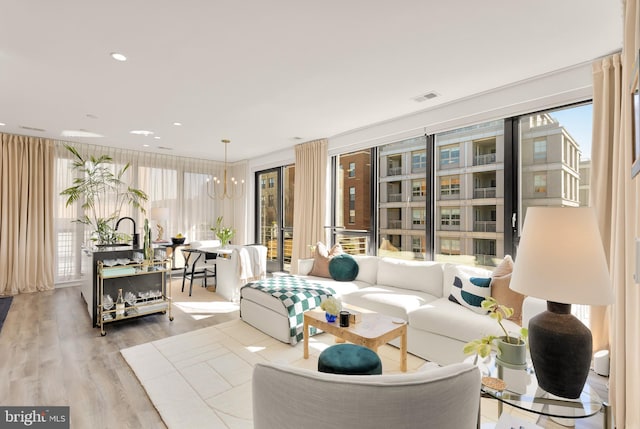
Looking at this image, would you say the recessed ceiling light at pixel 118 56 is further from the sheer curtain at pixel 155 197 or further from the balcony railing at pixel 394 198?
the sheer curtain at pixel 155 197

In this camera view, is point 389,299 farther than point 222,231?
No

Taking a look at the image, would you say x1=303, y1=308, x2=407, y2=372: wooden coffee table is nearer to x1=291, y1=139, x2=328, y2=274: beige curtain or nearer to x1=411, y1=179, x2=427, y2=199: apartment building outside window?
x1=411, y1=179, x2=427, y2=199: apartment building outside window

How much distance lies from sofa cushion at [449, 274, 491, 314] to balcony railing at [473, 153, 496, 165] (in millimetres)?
1410

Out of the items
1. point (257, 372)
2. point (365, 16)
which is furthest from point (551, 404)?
point (365, 16)

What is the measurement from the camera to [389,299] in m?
3.17

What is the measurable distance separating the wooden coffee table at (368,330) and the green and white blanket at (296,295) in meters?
0.28

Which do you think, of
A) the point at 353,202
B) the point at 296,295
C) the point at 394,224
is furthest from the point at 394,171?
the point at 296,295

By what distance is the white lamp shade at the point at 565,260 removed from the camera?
1265mm

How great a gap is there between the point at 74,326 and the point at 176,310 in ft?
3.50

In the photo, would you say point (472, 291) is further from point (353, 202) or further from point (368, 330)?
point (353, 202)

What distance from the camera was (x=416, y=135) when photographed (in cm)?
408

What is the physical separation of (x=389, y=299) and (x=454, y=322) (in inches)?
28.6

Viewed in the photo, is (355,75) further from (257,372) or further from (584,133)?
(257,372)

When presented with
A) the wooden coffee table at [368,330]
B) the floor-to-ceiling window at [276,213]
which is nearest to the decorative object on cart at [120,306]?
the wooden coffee table at [368,330]
